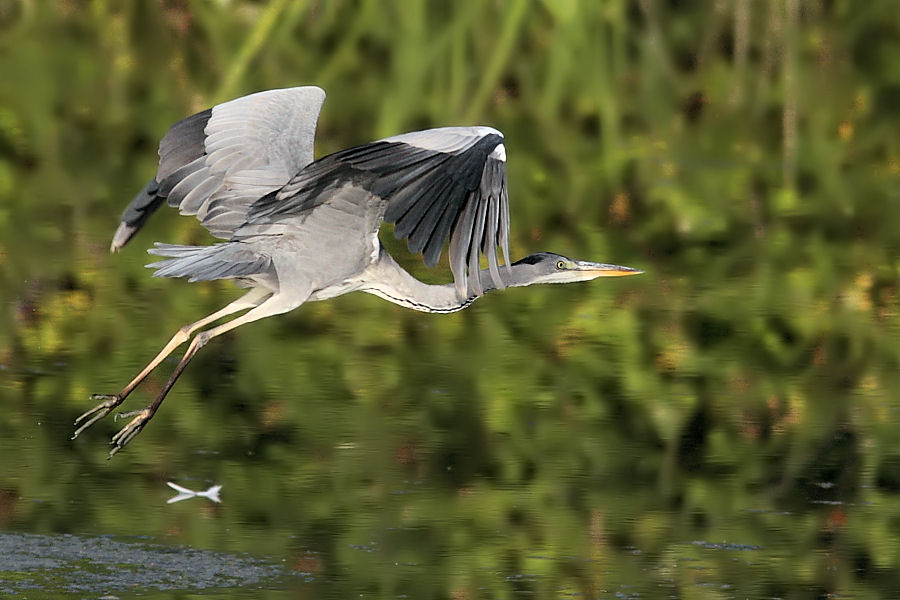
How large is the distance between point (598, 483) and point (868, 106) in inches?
317

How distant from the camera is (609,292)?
33.3 feet

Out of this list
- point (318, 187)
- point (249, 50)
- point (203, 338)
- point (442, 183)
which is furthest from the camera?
point (249, 50)

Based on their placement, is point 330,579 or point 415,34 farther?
point 415,34

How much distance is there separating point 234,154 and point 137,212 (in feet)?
1.89

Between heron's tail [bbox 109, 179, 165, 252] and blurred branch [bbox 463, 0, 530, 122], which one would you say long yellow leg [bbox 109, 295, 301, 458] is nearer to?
heron's tail [bbox 109, 179, 165, 252]

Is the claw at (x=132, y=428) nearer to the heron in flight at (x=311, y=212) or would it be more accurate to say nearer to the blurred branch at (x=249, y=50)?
the heron in flight at (x=311, y=212)

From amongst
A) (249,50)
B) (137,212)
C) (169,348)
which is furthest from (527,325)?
(249,50)

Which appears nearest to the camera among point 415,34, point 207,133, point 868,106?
point 207,133

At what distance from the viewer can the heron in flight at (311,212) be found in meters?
6.31

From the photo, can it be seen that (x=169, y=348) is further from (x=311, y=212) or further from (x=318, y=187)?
(x=318, y=187)

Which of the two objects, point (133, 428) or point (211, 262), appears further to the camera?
point (133, 428)

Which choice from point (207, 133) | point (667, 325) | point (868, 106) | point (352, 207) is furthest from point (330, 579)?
point (868, 106)

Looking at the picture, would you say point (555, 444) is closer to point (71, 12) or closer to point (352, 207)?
point (352, 207)

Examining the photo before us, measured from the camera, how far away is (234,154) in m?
7.39
